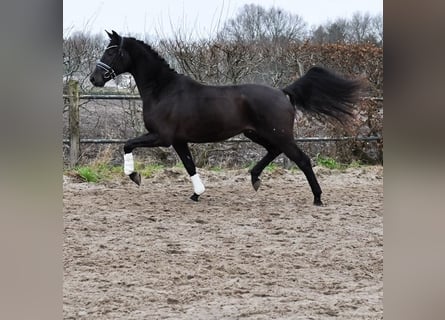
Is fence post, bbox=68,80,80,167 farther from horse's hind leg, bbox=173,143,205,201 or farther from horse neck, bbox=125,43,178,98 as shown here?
horse's hind leg, bbox=173,143,205,201

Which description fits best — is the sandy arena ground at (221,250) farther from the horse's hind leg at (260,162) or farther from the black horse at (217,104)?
the black horse at (217,104)

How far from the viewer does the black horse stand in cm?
412

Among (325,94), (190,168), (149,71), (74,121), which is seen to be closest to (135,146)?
(190,168)

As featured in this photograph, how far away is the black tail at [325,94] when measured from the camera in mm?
4148

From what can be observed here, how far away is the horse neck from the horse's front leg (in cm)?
34

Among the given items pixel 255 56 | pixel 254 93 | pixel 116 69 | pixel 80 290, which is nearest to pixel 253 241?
pixel 80 290

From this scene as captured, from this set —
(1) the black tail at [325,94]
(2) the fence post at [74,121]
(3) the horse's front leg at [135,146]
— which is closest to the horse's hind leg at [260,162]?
(1) the black tail at [325,94]

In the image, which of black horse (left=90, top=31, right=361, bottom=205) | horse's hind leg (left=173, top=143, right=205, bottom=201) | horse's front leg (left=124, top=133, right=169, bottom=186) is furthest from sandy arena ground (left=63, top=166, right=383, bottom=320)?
black horse (left=90, top=31, right=361, bottom=205)
